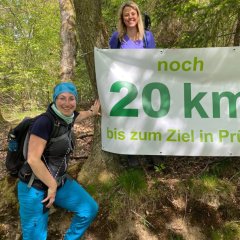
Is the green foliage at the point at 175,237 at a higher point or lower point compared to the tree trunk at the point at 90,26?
lower

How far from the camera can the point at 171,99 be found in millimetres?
3809

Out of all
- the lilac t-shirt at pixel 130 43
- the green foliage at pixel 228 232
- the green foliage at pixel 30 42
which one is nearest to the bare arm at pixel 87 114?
the lilac t-shirt at pixel 130 43

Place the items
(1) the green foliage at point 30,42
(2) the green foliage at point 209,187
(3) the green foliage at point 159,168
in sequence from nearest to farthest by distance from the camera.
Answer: (2) the green foliage at point 209,187, (3) the green foliage at point 159,168, (1) the green foliage at point 30,42

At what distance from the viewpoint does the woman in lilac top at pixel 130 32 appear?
155 inches

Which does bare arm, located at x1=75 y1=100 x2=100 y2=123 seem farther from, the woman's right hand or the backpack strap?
the woman's right hand

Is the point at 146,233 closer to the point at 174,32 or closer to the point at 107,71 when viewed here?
the point at 107,71

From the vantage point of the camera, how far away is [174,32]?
24.0 ft

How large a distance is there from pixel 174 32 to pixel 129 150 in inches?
172

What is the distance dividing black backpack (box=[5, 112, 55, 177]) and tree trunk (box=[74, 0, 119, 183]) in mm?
1418

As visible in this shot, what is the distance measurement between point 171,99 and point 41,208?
2.00m

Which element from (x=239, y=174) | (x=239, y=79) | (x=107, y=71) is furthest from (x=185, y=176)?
(x=107, y=71)

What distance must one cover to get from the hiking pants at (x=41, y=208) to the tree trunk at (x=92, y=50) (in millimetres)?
1003

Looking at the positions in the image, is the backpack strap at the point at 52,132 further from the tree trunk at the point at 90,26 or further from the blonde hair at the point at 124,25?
the blonde hair at the point at 124,25

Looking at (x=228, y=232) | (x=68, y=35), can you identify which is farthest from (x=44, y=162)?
(x=68, y=35)
